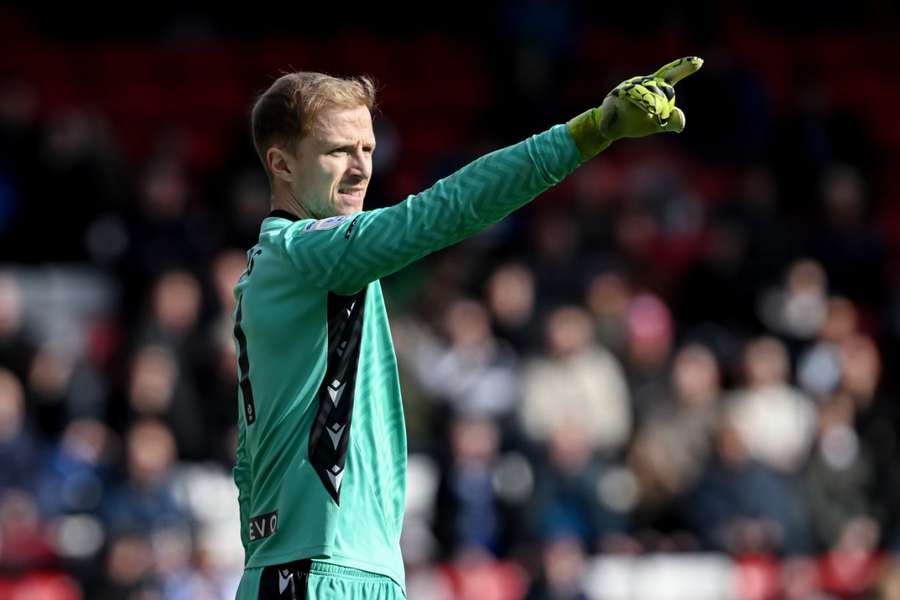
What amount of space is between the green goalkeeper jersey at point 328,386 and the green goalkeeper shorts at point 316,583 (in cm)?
2

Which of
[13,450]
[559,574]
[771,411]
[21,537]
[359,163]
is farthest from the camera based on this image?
[771,411]

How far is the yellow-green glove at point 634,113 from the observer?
11.6 ft

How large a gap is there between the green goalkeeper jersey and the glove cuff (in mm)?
36

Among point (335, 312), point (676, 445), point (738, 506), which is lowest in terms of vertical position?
point (335, 312)

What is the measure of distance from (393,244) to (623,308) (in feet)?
31.9

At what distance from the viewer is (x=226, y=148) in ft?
48.3

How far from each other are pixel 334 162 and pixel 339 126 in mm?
87

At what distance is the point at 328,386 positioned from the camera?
3854 mm

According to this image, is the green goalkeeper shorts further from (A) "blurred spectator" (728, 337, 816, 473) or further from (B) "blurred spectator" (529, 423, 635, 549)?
(A) "blurred spectator" (728, 337, 816, 473)

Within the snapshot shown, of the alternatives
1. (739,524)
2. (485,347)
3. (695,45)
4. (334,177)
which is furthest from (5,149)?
(334,177)

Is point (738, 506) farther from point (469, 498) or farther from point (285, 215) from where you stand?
point (285, 215)

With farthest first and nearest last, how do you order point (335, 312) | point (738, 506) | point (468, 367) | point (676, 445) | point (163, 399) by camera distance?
point (468, 367) < point (676, 445) < point (738, 506) < point (163, 399) < point (335, 312)

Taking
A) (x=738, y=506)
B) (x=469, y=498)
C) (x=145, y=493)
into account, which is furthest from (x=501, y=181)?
(x=738, y=506)

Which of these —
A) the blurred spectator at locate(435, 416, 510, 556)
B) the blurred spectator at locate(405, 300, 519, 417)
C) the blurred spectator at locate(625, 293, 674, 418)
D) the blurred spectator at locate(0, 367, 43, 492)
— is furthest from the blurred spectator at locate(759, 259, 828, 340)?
the blurred spectator at locate(0, 367, 43, 492)
